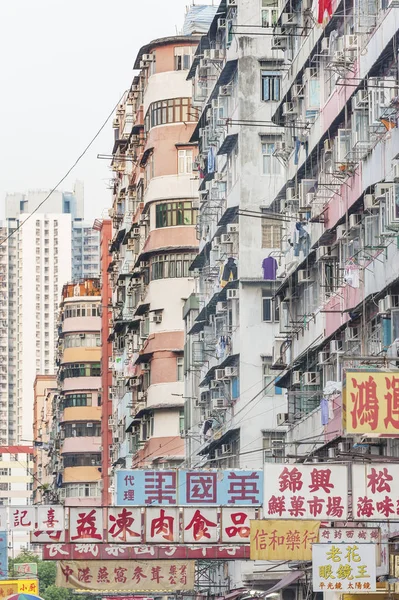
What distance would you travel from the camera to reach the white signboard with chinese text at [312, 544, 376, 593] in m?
22.0

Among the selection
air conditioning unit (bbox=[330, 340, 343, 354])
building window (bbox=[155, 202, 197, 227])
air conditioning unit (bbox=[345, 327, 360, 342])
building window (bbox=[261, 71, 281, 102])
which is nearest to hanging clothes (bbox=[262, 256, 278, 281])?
building window (bbox=[261, 71, 281, 102])

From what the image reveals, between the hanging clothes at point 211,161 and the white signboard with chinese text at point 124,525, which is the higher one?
the hanging clothes at point 211,161

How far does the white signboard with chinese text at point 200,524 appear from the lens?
28297 millimetres

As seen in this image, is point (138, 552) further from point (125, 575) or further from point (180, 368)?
point (180, 368)

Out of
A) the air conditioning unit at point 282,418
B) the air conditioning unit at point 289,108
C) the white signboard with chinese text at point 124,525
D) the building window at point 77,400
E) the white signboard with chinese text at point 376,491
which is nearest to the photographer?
the white signboard with chinese text at point 376,491

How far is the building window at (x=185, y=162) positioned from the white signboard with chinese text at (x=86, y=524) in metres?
29.6

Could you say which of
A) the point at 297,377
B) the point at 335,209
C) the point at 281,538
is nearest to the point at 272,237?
the point at 297,377

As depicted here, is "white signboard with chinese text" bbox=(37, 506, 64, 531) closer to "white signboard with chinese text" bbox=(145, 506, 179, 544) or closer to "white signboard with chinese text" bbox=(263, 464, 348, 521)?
"white signboard with chinese text" bbox=(145, 506, 179, 544)

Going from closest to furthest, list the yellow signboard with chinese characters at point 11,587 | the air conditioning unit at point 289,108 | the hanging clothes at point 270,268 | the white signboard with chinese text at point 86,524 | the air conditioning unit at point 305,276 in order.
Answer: the white signboard with chinese text at point 86,524
the air conditioning unit at point 305,276
the air conditioning unit at point 289,108
the hanging clothes at point 270,268
the yellow signboard with chinese characters at point 11,587

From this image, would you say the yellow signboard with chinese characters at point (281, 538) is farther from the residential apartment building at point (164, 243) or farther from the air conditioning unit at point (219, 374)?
the residential apartment building at point (164, 243)

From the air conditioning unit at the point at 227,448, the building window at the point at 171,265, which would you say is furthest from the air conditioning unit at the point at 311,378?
the building window at the point at 171,265

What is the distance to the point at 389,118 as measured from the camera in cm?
2509

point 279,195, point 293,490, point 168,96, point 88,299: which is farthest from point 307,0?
point 88,299

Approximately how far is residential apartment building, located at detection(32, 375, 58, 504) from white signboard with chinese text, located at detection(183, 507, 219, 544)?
86.5 meters
